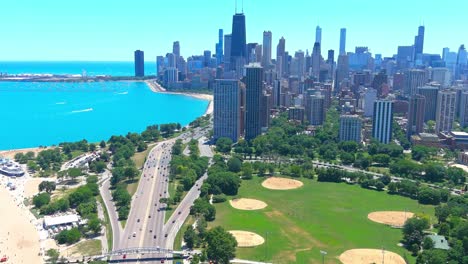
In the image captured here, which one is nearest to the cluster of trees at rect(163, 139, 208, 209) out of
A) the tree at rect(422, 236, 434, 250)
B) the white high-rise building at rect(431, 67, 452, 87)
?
the tree at rect(422, 236, 434, 250)

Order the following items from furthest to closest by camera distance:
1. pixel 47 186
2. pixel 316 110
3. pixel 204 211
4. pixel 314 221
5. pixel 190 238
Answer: pixel 316 110
pixel 47 186
pixel 314 221
pixel 204 211
pixel 190 238

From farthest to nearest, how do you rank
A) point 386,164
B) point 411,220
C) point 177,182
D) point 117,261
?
1. point 386,164
2. point 177,182
3. point 411,220
4. point 117,261

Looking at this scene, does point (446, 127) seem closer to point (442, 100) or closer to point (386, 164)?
point (442, 100)

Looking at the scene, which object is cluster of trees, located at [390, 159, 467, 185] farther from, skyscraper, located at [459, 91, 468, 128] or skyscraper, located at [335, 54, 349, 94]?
skyscraper, located at [335, 54, 349, 94]

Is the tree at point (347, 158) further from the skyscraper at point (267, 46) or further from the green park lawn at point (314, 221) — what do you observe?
the skyscraper at point (267, 46)

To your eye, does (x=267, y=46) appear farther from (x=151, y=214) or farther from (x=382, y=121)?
(x=151, y=214)

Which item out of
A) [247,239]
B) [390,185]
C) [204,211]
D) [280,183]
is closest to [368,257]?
[247,239]

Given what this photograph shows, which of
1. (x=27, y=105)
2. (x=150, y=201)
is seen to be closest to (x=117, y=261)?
(x=150, y=201)
